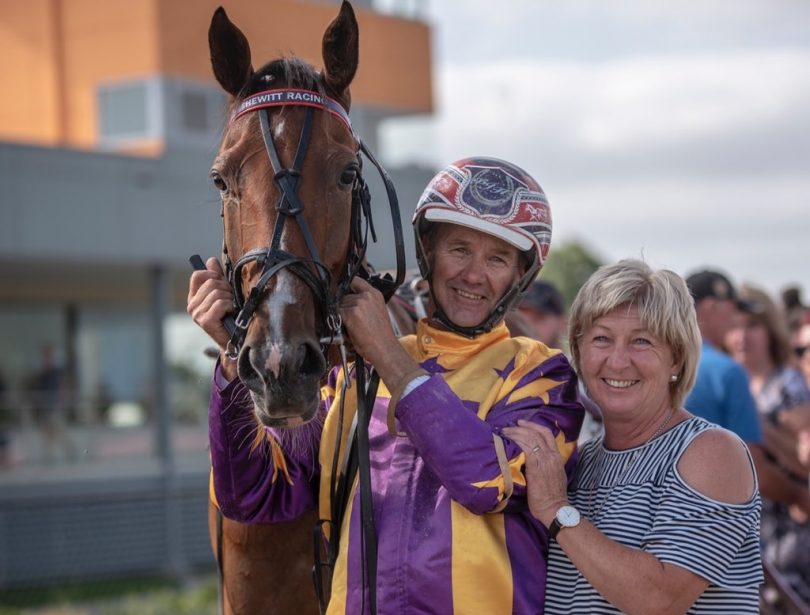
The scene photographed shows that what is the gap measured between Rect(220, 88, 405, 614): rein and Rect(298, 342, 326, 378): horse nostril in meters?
0.10

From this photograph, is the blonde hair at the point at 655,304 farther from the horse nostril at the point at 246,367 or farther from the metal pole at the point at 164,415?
the metal pole at the point at 164,415

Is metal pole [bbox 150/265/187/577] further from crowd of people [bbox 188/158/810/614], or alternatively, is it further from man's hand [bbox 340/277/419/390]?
man's hand [bbox 340/277/419/390]

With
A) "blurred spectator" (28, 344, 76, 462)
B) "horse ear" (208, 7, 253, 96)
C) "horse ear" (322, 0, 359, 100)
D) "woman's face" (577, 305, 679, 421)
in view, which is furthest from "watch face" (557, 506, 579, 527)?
"blurred spectator" (28, 344, 76, 462)

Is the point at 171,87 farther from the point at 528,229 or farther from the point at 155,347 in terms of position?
the point at 528,229

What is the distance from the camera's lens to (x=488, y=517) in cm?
263

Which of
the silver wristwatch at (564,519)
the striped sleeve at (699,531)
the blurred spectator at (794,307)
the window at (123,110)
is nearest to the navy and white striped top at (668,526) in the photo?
the striped sleeve at (699,531)

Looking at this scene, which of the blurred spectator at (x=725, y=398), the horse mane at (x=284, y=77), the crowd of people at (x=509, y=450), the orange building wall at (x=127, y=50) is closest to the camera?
the crowd of people at (x=509, y=450)

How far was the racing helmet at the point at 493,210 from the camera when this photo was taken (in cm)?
280

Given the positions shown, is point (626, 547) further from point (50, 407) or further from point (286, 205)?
point (50, 407)

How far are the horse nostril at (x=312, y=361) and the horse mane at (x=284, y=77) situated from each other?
2.33ft

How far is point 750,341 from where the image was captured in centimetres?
668

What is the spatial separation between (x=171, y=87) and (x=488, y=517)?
16.0 metres

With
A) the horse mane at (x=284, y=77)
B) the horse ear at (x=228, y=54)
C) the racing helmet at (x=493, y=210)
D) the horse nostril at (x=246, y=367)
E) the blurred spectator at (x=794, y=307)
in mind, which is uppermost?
the horse ear at (x=228, y=54)

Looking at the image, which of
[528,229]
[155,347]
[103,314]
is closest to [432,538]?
[528,229]
